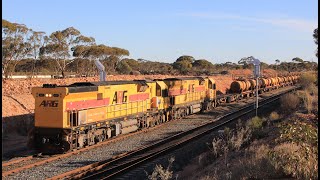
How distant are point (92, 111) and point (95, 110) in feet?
0.92

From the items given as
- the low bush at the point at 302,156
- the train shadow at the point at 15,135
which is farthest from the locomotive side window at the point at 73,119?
the low bush at the point at 302,156

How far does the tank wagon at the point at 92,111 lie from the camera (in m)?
19.4

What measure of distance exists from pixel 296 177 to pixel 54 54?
179ft

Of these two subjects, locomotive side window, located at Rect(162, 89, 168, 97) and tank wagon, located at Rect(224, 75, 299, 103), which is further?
tank wagon, located at Rect(224, 75, 299, 103)

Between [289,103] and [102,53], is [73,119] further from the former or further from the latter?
[102,53]

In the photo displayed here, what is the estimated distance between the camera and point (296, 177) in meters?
9.91

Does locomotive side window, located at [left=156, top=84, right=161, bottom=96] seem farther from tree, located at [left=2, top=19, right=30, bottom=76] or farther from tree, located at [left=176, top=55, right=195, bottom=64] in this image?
tree, located at [left=176, top=55, right=195, bottom=64]

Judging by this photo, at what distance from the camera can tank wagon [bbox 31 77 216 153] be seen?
1939cm

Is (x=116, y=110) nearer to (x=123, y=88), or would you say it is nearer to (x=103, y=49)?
(x=123, y=88)

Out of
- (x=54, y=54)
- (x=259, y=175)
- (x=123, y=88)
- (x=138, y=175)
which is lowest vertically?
(x=138, y=175)

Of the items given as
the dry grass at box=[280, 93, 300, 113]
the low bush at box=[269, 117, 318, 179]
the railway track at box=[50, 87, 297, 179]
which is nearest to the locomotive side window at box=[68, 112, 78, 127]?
the railway track at box=[50, 87, 297, 179]

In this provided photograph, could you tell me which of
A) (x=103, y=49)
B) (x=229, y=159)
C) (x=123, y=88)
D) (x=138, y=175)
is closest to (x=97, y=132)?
(x=123, y=88)

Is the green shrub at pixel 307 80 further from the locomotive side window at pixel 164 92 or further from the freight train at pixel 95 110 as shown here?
the locomotive side window at pixel 164 92

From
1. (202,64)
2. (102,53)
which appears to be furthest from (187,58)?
(102,53)
